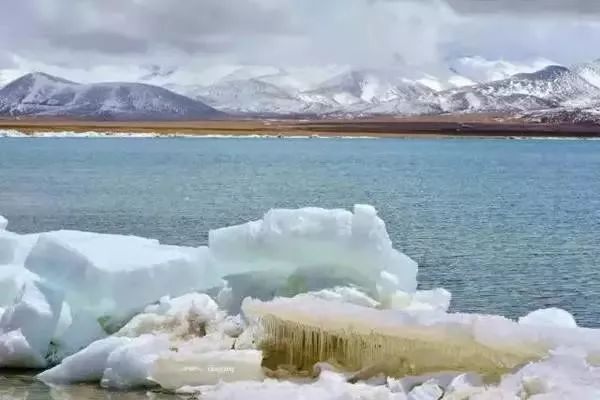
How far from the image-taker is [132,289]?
1046 centimetres

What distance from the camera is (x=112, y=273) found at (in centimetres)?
1027

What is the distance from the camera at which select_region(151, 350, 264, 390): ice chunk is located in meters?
9.20

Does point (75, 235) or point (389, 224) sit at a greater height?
point (75, 235)

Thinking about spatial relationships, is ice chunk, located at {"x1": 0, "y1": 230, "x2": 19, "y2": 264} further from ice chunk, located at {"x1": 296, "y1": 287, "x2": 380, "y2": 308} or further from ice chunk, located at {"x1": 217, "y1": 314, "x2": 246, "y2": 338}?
ice chunk, located at {"x1": 296, "y1": 287, "x2": 380, "y2": 308}

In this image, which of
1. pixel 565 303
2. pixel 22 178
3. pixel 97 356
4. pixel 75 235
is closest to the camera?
pixel 97 356

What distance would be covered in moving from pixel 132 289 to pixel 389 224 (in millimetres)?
14603

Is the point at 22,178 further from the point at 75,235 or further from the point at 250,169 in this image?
the point at 75,235

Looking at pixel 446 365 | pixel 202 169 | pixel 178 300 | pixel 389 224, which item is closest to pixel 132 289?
pixel 178 300

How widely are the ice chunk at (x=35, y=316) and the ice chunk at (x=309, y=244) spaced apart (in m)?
1.99

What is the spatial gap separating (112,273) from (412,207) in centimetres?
2045

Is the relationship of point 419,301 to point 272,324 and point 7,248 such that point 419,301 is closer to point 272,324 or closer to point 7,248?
point 272,324

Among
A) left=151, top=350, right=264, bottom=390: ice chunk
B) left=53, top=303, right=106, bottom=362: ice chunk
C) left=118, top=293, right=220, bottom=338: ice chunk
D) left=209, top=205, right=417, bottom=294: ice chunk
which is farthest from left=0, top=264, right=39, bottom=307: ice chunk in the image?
left=151, top=350, right=264, bottom=390: ice chunk

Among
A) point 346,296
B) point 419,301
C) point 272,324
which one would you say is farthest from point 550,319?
point 272,324

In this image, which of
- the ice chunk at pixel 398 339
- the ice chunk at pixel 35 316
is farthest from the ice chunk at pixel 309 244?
the ice chunk at pixel 35 316
